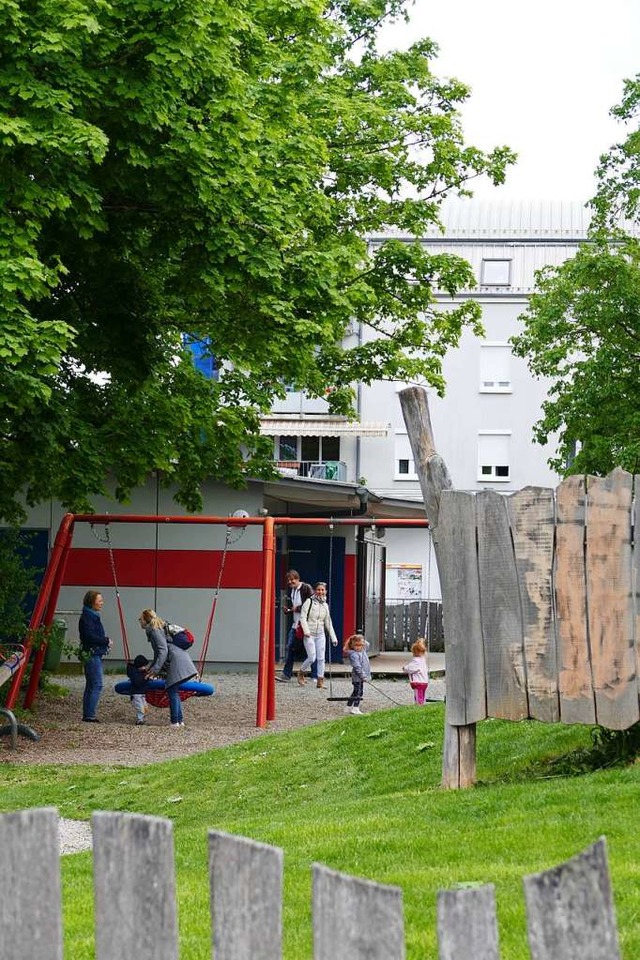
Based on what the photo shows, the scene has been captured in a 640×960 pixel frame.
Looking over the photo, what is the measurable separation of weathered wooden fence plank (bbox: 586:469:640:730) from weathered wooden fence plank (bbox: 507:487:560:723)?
0.82ft

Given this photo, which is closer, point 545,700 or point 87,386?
point 545,700

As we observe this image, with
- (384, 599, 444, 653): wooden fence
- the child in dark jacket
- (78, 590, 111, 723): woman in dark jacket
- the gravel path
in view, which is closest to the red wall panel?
the gravel path

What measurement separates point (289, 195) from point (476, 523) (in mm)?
8997

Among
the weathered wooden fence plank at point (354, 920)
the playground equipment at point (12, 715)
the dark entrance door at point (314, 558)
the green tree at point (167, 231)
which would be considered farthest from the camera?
the dark entrance door at point (314, 558)

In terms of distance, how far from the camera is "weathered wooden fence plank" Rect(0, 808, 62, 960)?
7.56 ft

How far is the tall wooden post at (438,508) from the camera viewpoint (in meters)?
9.02

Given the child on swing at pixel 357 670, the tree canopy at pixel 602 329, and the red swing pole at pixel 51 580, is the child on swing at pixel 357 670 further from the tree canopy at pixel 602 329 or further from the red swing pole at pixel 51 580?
the tree canopy at pixel 602 329

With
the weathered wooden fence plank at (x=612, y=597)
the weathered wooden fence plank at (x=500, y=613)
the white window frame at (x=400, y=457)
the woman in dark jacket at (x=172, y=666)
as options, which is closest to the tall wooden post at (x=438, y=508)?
the weathered wooden fence plank at (x=500, y=613)

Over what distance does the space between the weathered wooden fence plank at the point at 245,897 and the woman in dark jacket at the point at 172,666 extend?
1645cm

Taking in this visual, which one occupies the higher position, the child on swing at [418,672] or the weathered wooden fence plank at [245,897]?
the weathered wooden fence plank at [245,897]

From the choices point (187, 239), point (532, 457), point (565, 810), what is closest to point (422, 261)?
point (187, 239)

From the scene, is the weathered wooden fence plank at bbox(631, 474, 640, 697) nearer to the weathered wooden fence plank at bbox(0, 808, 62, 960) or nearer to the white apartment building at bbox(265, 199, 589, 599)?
the weathered wooden fence plank at bbox(0, 808, 62, 960)

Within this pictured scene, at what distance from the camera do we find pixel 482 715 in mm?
8766

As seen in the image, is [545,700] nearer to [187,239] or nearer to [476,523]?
[476,523]
